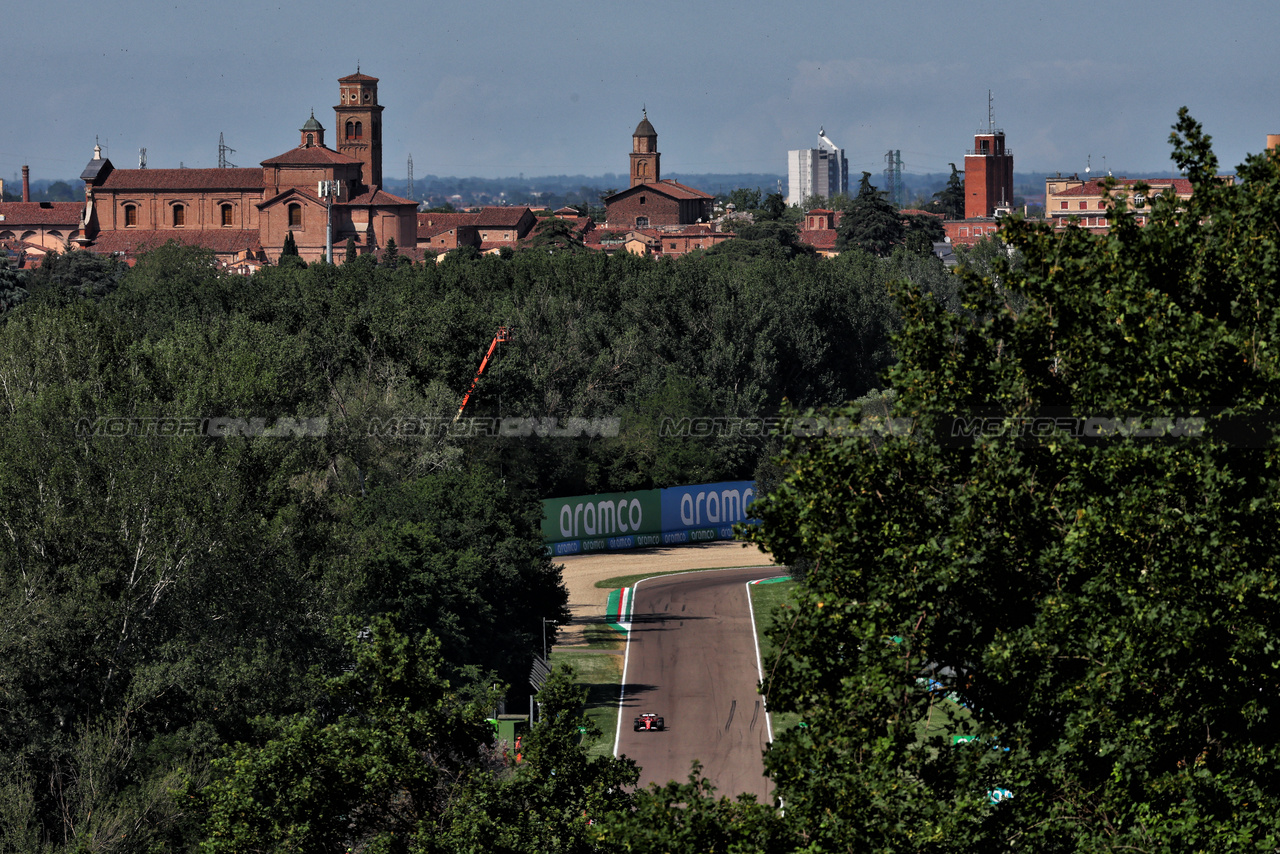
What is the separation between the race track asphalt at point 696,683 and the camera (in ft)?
99.1

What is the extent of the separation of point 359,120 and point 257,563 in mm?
144651

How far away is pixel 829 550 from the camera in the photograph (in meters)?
11.6

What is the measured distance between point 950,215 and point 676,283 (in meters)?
115

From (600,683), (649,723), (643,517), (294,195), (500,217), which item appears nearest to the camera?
(649,723)

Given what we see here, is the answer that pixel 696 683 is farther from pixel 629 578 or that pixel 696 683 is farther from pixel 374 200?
pixel 374 200

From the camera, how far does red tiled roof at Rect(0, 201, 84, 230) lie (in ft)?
511

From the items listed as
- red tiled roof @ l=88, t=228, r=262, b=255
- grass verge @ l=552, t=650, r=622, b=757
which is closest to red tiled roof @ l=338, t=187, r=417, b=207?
red tiled roof @ l=88, t=228, r=262, b=255

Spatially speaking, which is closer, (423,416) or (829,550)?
(829,550)

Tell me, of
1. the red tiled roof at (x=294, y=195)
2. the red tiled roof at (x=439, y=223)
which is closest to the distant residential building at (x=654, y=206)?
the red tiled roof at (x=439, y=223)

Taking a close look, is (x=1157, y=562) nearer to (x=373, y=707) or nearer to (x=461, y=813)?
(x=461, y=813)

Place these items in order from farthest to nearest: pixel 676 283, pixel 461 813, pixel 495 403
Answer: pixel 676 283 < pixel 495 403 < pixel 461 813

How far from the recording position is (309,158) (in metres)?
144

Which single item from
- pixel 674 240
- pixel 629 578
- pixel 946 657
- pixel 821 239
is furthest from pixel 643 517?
pixel 674 240

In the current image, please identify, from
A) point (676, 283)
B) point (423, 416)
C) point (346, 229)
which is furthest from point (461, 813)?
point (346, 229)
